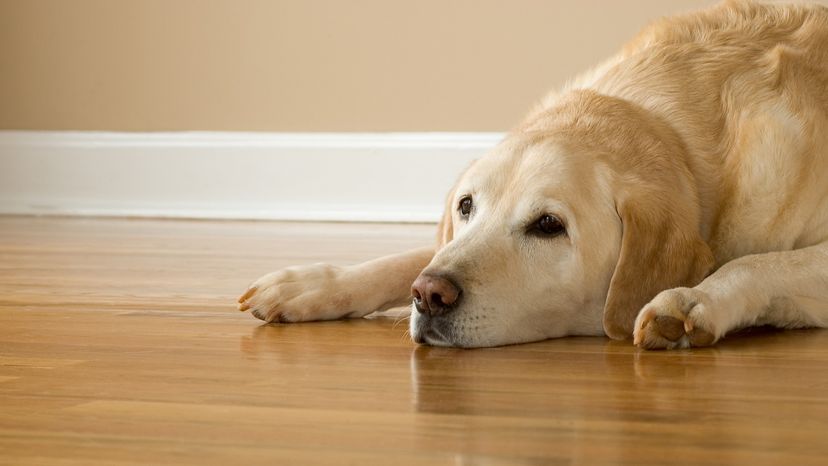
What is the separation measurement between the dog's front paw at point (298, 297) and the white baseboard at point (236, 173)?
2.54 metres

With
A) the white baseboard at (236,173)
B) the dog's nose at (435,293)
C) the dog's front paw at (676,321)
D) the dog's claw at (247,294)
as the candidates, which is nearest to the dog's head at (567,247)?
the dog's nose at (435,293)

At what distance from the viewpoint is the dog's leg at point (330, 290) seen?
8.09ft

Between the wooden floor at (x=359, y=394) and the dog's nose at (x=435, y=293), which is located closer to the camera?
the wooden floor at (x=359, y=394)

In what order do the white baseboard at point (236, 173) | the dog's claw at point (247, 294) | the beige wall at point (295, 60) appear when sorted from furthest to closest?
1. the white baseboard at point (236, 173)
2. the beige wall at point (295, 60)
3. the dog's claw at point (247, 294)

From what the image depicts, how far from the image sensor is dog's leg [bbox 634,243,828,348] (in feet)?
6.74

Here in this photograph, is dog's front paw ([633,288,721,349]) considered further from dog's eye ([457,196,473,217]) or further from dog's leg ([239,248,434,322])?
dog's leg ([239,248,434,322])

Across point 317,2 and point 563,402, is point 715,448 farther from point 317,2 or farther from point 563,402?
point 317,2

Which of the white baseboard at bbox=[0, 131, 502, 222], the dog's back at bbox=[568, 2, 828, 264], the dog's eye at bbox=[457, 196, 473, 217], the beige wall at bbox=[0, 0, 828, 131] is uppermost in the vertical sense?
the dog's back at bbox=[568, 2, 828, 264]

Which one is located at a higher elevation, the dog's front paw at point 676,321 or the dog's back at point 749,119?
the dog's back at point 749,119

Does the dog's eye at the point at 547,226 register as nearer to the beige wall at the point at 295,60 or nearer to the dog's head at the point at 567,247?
the dog's head at the point at 567,247

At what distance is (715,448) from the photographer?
4.41ft

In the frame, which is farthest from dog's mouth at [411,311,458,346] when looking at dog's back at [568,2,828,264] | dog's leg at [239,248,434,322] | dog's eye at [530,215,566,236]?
dog's back at [568,2,828,264]

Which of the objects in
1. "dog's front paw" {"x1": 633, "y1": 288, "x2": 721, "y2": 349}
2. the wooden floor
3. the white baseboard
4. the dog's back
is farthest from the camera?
the white baseboard

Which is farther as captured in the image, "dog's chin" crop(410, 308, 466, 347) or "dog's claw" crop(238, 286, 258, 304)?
"dog's claw" crop(238, 286, 258, 304)
